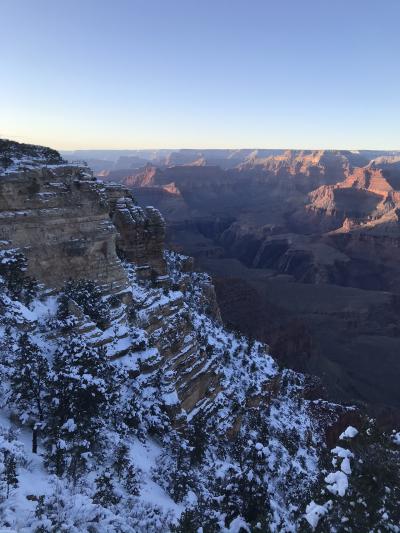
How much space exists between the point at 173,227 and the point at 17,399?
178 meters

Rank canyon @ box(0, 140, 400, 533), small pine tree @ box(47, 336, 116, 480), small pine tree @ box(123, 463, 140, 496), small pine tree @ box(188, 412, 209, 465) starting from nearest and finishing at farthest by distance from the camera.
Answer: canyon @ box(0, 140, 400, 533), small pine tree @ box(47, 336, 116, 480), small pine tree @ box(123, 463, 140, 496), small pine tree @ box(188, 412, 209, 465)

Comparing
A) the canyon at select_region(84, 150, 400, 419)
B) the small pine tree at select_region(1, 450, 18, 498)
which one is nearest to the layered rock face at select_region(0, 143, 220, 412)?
the small pine tree at select_region(1, 450, 18, 498)

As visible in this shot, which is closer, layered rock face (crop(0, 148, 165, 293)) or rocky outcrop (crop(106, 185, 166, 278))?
layered rock face (crop(0, 148, 165, 293))

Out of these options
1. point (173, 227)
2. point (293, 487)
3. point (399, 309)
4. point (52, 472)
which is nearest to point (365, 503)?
point (52, 472)

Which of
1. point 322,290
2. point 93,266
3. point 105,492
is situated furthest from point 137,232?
point 322,290

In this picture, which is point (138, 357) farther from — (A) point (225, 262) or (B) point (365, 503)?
(A) point (225, 262)

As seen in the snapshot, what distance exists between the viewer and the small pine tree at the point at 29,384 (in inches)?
510

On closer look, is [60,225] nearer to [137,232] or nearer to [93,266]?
[93,266]

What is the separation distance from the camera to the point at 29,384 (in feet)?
43.6

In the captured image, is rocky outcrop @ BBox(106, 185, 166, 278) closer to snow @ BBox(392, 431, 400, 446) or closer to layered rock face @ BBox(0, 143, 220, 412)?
layered rock face @ BBox(0, 143, 220, 412)

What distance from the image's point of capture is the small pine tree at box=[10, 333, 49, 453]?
12.9 metres

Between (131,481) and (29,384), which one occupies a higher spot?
(29,384)

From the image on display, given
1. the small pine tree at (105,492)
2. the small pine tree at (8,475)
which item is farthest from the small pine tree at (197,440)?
the small pine tree at (8,475)

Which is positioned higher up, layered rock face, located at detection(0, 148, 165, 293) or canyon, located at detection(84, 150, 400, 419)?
layered rock face, located at detection(0, 148, 165, 293)
